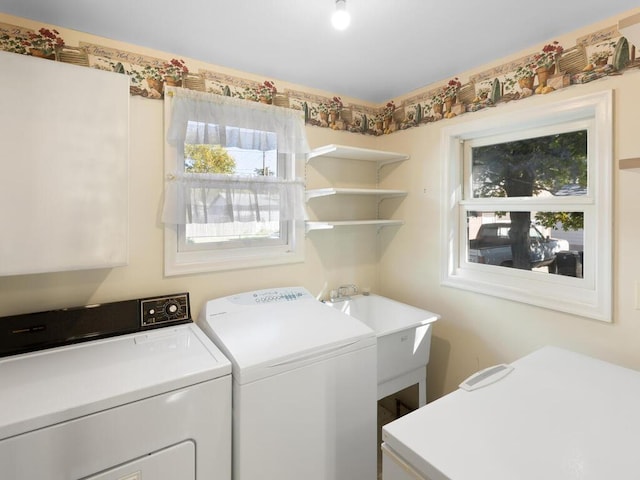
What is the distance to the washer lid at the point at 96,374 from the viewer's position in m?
1.03

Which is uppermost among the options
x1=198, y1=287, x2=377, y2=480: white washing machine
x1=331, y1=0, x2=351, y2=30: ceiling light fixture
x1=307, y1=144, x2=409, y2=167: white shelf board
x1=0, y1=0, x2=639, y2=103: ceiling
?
x1=0, y1=0, x2=639, y2=103: ceiling

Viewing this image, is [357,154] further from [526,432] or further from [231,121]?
[526,432]

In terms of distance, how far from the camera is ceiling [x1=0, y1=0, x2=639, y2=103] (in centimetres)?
145

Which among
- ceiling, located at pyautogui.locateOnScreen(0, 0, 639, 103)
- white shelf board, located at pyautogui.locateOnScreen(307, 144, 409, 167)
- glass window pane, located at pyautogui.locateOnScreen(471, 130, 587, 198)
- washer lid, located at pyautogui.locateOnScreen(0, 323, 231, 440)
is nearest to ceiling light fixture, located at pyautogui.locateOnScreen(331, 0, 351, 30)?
ceiling, located at pyautogui.locateOnScreen(0, 0, 639, 103)

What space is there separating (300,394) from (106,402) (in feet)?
2.33

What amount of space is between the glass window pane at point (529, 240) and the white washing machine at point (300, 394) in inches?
44.1

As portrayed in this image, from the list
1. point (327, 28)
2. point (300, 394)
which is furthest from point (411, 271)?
point (327, 28)

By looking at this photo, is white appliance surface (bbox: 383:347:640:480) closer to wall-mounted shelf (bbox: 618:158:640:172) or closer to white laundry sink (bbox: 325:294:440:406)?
white laundry sink (bbox: 325:294:440:406)

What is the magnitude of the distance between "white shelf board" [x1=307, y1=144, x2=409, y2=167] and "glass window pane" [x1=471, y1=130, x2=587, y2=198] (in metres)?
0.57

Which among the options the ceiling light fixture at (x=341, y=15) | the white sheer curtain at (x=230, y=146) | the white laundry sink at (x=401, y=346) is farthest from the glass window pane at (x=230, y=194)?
the ceiling light fixture at (x=341, y=15)

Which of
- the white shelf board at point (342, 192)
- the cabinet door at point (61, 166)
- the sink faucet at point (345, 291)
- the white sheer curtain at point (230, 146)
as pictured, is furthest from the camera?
the sink faucet at point (345, 291)

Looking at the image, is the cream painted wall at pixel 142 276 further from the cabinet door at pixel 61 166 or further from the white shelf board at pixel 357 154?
the cabinet door at pixel 61 166

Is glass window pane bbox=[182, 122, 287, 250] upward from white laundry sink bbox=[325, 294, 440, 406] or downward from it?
upward

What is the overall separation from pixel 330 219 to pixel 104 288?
1509 mm
